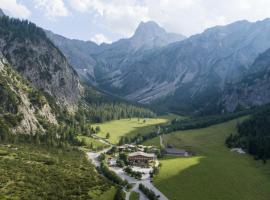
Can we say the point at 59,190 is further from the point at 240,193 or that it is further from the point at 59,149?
the point at 59,149

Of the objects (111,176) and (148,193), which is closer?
(148,193)

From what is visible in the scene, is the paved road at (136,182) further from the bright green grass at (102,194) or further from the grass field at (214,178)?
the bright green grass at (102,194)

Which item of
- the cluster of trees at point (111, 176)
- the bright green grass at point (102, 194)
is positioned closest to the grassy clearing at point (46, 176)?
the bright green grass at point (102, 194)

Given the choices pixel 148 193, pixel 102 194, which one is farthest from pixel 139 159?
pixel 102 194

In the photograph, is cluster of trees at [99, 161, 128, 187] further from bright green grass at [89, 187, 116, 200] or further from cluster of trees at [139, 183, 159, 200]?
bright green grass at [89, 187, 116, 200]

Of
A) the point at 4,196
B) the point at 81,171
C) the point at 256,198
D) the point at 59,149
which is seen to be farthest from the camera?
the point at 59,149

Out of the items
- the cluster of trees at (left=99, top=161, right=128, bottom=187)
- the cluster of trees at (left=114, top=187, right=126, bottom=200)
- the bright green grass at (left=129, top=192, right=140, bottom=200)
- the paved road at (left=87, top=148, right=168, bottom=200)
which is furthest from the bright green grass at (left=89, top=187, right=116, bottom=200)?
the cluster of trees at (left=99, top=161, right=128, bottom=187)

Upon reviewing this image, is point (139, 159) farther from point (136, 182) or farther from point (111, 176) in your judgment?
point (136, 182)

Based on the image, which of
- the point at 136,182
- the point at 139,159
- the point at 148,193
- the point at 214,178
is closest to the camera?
the point at 148,193

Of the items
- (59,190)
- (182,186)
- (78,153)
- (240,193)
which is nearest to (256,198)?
(240,193)
